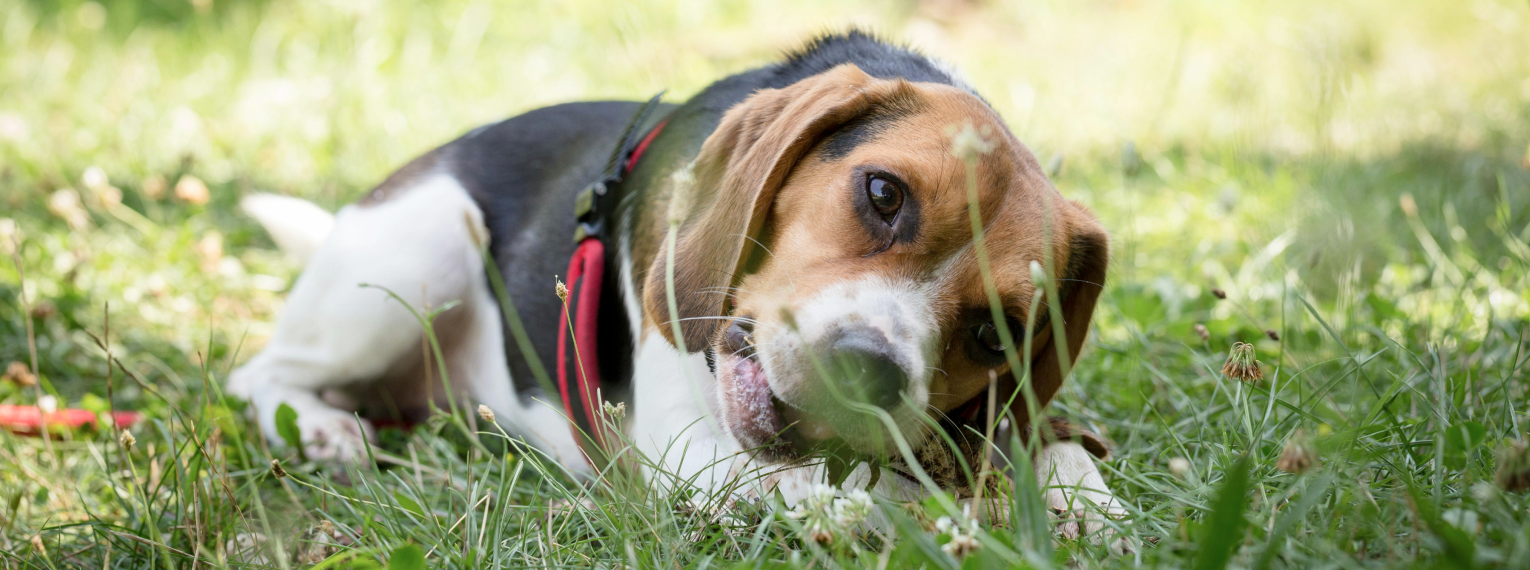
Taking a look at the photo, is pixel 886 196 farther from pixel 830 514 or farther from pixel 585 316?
pixel 585 316

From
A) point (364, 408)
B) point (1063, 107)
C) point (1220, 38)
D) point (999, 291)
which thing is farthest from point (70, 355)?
point (1220, 38)

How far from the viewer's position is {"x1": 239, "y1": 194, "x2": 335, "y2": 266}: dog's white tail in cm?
391

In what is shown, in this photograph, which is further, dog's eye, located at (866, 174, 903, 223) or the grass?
dog's eye, located at (866, 174, 903, 223)

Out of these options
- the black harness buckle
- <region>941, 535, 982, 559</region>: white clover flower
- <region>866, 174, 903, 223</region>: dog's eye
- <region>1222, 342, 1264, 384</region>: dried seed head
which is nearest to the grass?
<region>941, 535, 982, 559</region>: white clover flower

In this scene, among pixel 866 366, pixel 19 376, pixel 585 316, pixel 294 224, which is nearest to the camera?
pixel 866 366

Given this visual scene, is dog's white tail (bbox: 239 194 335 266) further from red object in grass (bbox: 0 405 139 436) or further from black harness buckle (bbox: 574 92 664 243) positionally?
black harness buckle (bbox: 574 92 664 243)

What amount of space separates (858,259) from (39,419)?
2427 mm

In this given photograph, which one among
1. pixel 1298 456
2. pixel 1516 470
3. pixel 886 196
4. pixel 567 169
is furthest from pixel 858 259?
pixel 567 169

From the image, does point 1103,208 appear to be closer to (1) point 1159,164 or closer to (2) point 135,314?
(1) point 1159,164

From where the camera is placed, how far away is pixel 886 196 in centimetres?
217

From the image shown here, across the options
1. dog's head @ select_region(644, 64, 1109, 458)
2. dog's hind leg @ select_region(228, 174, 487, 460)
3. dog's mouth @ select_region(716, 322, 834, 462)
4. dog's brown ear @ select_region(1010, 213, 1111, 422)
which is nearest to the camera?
dog's head @ select_region(644, 64, 1109, 458)

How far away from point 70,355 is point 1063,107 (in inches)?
257

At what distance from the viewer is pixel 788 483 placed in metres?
2.25

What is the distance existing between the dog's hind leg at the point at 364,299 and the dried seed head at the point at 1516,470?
9.26 feet
